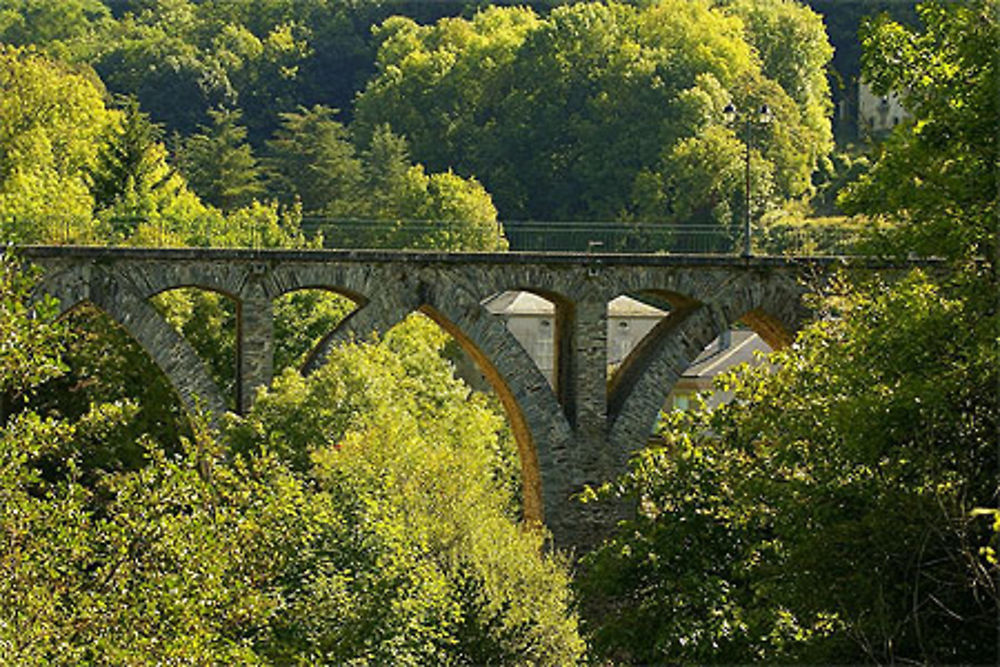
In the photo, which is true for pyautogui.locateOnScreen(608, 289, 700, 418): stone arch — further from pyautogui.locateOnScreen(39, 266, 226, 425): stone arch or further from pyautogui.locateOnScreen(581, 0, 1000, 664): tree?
pyautogui.locateOnScreen(581, 0, 1000, 664): tree

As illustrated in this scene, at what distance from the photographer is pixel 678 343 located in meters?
37.8

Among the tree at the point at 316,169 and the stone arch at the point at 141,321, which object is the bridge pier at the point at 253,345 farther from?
the tree at the point at 316,169

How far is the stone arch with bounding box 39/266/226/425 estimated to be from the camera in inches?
1318

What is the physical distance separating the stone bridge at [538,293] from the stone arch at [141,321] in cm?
2

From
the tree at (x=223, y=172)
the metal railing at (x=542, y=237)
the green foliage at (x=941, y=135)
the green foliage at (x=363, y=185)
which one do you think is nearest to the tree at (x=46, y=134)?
the metal railing at (x=542, y=237)

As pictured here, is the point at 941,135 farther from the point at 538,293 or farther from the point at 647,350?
the point at 647,350

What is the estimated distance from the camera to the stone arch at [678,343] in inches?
1470

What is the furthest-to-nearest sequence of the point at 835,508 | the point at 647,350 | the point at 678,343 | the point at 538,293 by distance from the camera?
1. the point at 647,350
2. the point at 678,343
3. the point at 538,293
4. the point at 835,508

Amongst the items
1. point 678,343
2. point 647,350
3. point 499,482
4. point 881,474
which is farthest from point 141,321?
point 881,474

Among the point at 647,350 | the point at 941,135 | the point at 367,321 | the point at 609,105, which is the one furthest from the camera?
the point at 609,105

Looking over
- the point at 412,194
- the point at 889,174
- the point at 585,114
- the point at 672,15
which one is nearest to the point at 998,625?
the point at 889,174

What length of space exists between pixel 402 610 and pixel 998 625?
800 cm

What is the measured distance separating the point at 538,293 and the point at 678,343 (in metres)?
2.87

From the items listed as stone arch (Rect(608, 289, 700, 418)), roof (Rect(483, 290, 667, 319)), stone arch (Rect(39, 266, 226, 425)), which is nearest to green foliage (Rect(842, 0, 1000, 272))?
stone arch (Rect(39, 266, 226, 425))
